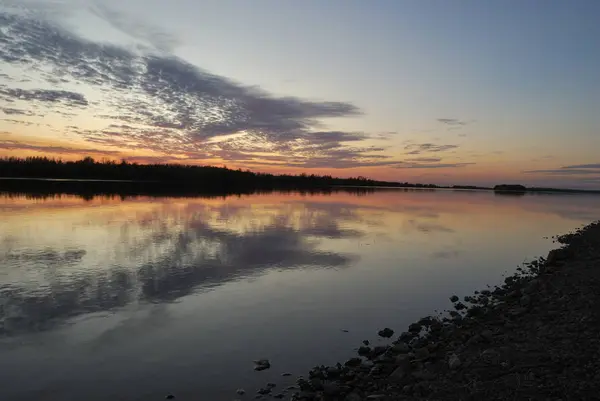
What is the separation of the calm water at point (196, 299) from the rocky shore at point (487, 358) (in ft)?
2.93

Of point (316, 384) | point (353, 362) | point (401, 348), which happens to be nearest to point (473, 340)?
point (401, 348)

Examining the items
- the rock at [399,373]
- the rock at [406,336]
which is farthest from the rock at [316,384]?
the rock at [406,336]

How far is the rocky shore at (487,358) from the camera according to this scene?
686 cm

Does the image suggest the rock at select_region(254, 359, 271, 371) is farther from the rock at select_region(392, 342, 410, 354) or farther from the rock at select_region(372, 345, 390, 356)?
the rock at select_region(392, 342, 410, 354)

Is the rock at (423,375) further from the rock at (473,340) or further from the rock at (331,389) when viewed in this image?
the rock at (473,340)

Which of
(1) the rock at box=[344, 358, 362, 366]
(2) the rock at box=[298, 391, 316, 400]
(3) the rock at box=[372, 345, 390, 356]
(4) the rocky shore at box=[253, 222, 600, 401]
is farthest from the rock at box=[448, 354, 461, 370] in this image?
(2) the rock at box=[298, 391, 316, 400]

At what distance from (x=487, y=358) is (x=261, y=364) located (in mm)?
4856

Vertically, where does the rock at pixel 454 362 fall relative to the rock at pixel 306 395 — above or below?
above

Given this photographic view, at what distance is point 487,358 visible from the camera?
8203mm

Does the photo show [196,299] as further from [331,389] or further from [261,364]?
[331,389]

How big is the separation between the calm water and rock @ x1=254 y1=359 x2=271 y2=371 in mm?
184

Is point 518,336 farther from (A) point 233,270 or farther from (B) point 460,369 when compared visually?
(A) point 233,270

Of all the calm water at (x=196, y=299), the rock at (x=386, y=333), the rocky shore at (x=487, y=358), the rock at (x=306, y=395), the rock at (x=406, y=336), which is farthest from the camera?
the rock at (x=386, y=333)

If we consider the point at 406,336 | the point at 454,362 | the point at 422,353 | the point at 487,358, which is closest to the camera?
the point at 487,358
